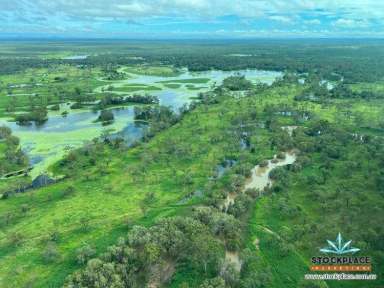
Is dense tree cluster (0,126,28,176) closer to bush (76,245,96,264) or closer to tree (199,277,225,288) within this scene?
bush (76,245,96,264)

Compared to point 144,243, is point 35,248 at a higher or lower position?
lower

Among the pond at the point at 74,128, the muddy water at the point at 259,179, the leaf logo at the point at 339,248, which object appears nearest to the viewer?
the leaf logo at the point at 339,248

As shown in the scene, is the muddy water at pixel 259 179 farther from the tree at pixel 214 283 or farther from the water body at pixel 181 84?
the water body at pixel 181 84

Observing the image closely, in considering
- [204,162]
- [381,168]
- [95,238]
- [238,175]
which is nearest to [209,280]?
[95,238]

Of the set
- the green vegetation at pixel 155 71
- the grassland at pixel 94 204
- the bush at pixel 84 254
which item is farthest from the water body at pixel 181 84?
the bush at pixel 84 254

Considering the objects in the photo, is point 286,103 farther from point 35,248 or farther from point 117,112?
point 35,248

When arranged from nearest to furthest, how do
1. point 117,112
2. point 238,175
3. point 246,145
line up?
point 238,175
point 246,145
point 117,112

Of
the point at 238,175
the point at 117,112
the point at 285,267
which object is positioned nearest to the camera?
the point at 285,267

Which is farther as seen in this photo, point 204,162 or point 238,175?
point 204,162

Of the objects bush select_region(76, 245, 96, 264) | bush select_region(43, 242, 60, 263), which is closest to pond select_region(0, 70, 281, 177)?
bush select_region(43, 242, 60, 263)
